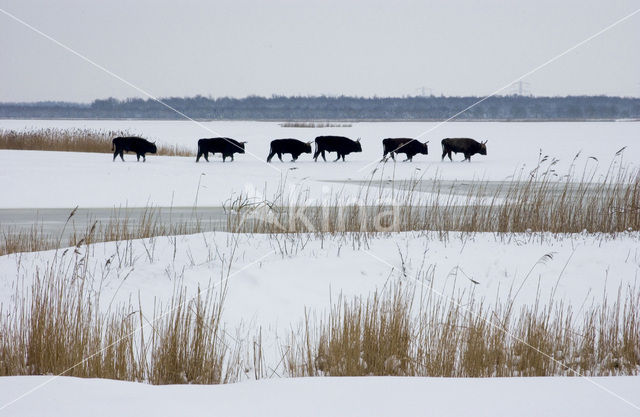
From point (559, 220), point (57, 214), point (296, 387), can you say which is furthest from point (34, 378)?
point (57, 214)

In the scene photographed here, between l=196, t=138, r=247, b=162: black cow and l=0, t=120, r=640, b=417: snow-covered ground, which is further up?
l=196, t=138, r=247, b=162: black cow

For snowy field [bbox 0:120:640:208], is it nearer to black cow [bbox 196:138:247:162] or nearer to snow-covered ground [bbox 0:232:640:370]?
black cow [bbox 196:138:247:162]

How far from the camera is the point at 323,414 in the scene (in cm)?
380

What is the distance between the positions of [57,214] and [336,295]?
7.52 meters

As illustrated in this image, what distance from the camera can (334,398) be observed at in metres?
4.06

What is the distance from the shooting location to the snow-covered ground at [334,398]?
3779 millimetres

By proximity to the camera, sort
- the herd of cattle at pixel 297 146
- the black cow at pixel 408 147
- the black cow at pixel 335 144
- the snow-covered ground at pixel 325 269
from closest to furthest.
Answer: the snow-covered ground at pixel 325 269 → the herd of cattle at pixel 297 146 → the black cow at pixel 335 144 → the black cow at pixel 408 147

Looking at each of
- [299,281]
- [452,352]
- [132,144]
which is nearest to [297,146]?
[132,144]

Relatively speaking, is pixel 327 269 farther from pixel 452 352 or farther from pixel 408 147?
pixel 408 147

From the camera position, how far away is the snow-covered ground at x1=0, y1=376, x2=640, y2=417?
149 inches

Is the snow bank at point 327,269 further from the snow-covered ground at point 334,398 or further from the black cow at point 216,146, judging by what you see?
the black cow at point 216,146

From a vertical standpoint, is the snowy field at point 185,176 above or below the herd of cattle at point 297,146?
below

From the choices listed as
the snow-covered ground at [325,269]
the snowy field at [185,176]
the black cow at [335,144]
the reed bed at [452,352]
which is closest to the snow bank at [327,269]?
the snow-covered ground at [325,269]

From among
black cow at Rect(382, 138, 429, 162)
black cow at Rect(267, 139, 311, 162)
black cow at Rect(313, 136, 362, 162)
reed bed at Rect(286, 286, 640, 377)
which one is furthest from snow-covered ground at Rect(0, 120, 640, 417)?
black cow at Rect(382, 138, 429, 162)
